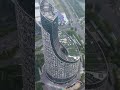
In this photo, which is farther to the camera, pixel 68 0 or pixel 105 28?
pixel 105 28

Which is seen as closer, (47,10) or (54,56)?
(47,10)

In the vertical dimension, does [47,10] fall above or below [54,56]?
above

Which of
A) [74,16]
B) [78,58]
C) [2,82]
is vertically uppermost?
[74,16]

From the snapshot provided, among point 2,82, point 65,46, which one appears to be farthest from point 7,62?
point 65,46

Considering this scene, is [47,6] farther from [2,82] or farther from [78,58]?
[2,82]

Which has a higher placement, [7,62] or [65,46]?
[65,46]

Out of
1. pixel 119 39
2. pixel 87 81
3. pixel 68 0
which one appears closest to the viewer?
pixel 68 0

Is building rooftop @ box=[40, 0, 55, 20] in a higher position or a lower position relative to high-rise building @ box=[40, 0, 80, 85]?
higher

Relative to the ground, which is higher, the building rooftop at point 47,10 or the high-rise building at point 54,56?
the building rooftop at point 47,10
